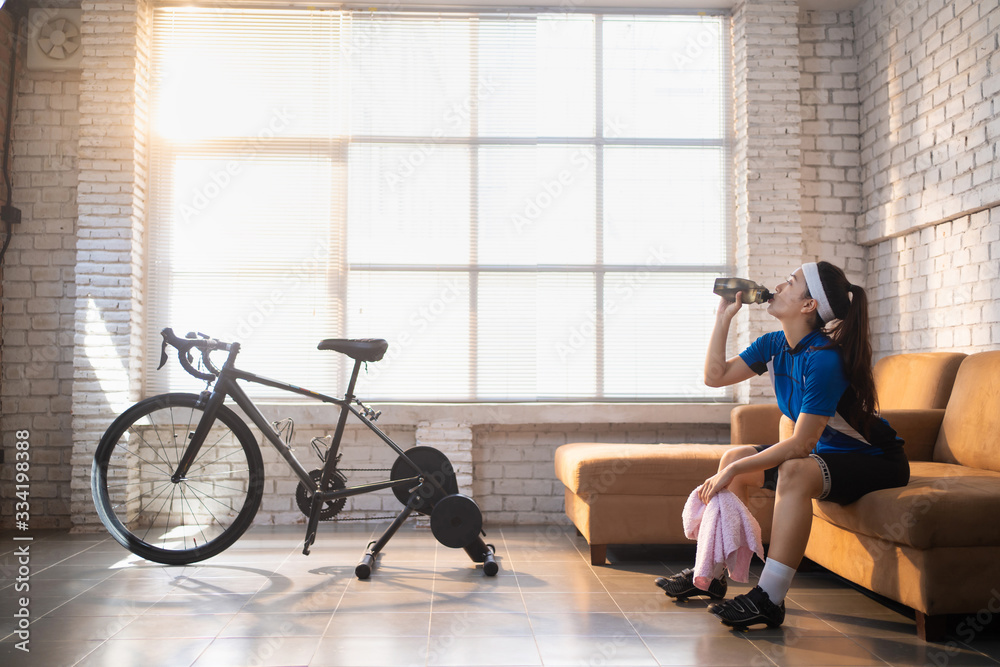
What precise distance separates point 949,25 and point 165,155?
4.37 m

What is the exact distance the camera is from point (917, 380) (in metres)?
3.33

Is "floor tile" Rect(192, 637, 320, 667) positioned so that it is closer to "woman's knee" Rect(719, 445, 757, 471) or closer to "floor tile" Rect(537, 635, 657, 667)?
"floor tile" Rect(537, 635, 657, 667)

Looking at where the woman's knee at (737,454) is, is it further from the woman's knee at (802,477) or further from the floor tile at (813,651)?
the floor tile at (813,651)

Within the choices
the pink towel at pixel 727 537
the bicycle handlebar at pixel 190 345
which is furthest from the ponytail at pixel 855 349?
the bicycle handlebar at pixel 190 345

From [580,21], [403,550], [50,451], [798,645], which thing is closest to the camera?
[798,645]

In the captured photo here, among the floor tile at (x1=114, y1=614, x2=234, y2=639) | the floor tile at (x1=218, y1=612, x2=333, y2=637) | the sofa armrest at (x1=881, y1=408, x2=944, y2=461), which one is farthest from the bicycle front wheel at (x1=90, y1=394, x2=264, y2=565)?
the sofa armrest at (x1=881, y1=408, x2=944, y2=461)

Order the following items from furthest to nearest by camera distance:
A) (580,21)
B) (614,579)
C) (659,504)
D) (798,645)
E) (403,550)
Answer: (580,21)
(403,550)
(659,504)
(614,579)
(798,645)

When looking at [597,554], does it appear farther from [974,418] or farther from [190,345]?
[190,345]

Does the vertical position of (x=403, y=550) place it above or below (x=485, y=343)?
below

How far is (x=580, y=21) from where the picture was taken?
447 cm

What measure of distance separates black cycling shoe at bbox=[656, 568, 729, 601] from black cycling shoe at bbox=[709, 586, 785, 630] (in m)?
0.27

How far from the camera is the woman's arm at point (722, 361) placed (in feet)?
8.75

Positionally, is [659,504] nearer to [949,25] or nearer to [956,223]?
[956,223]

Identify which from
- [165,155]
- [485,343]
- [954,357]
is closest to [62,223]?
[165,155]
